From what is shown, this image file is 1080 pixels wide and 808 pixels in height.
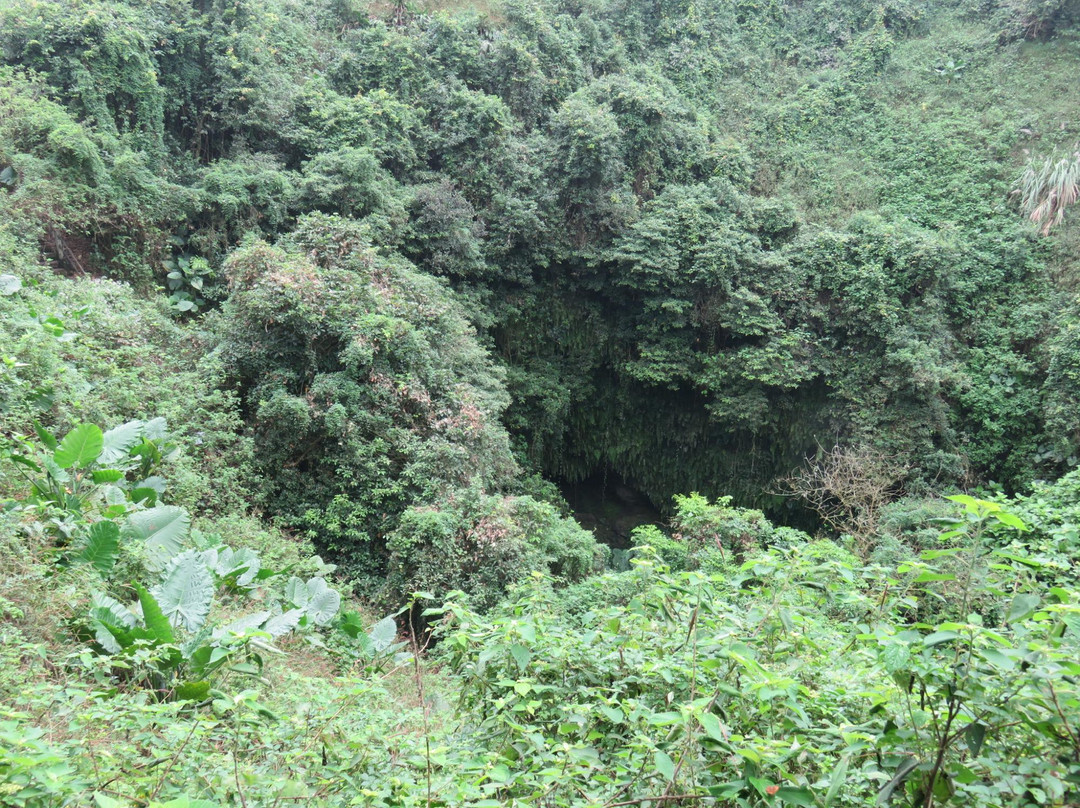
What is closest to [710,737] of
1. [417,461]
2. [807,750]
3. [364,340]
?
[807,750]

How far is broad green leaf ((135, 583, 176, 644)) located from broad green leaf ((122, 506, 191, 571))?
0.94 meters

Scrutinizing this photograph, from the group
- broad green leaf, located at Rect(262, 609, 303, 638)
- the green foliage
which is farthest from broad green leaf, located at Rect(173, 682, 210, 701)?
the green foliage

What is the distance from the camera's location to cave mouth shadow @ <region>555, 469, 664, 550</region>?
1371 centimetres

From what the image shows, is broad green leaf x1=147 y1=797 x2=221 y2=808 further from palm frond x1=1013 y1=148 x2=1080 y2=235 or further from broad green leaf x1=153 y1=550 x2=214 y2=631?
palm frond x1=1013 y1=148 x2=1080 y2=235

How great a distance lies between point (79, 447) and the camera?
4355 millimetres

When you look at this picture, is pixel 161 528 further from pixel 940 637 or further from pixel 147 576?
pixel 940 637

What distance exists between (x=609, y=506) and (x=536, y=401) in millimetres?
3303

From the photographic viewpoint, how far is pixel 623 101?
11.7 meters

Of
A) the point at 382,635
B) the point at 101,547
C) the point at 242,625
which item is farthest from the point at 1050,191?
the point at 101,547

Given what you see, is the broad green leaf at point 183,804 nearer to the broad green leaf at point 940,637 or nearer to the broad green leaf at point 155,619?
the broad green leaf at point 940,637

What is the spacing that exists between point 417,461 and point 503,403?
2148 millimetres

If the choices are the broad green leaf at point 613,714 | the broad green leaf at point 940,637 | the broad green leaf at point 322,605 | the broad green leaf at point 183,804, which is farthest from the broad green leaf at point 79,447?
the broad green leaf at point 940,637

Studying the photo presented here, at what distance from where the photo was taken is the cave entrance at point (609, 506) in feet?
45.0

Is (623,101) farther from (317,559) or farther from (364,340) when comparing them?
(317,559)
